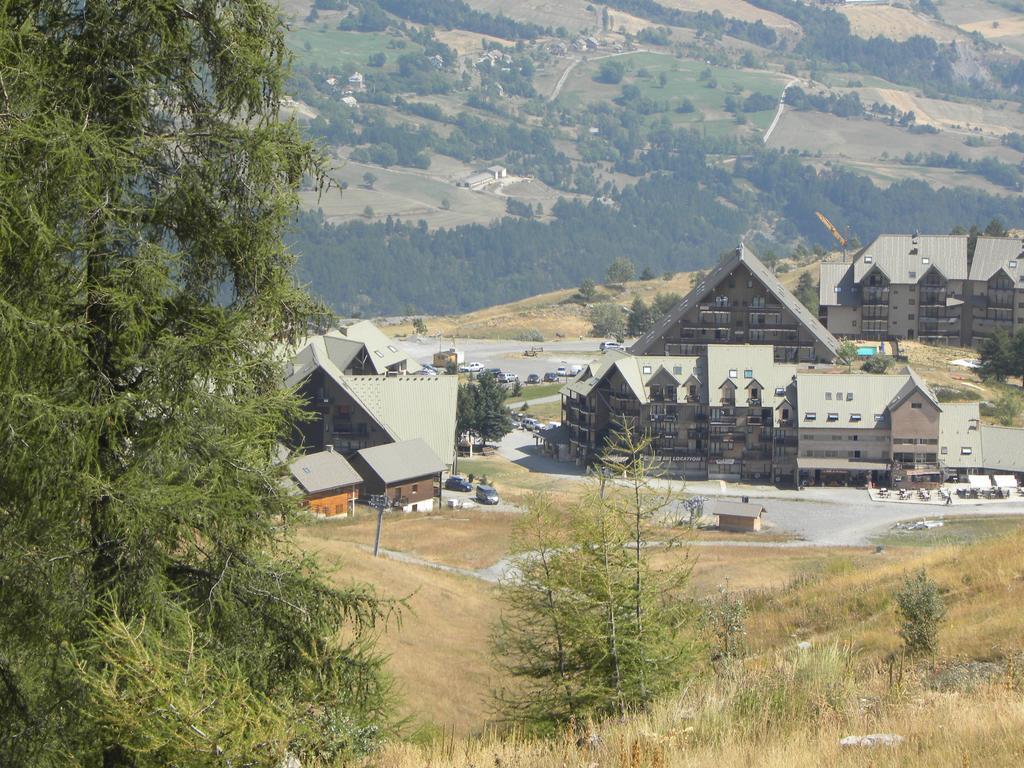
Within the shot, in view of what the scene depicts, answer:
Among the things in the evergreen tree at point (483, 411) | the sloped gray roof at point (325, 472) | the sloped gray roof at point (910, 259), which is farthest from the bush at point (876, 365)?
the sloped gray roof at point (325, 472)

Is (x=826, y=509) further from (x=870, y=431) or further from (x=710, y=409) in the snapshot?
(x=710, y=409)

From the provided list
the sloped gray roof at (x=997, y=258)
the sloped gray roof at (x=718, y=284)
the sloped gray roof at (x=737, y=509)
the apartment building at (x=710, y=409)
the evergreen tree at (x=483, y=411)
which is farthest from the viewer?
the sloped gray roof at (x=997, y=258)

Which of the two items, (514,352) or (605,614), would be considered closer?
(605,614)

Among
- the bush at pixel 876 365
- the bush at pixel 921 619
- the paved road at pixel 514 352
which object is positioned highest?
the paved road at pixel 514 352

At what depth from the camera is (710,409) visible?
307ft

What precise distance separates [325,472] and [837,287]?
68549 mm

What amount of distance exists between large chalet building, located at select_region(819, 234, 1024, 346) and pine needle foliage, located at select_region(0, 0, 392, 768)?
394ft

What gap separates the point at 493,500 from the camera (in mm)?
80625

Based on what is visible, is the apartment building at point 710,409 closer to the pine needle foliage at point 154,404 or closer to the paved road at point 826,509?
the paved road at point 826,509

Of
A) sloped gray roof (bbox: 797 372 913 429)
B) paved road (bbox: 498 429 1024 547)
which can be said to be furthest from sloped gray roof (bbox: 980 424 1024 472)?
sloped gray roof (bbox: 797 372 913 429)

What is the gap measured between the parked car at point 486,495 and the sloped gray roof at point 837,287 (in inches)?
2225

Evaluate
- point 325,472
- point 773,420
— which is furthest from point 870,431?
point 325,472

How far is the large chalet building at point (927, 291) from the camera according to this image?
414ft

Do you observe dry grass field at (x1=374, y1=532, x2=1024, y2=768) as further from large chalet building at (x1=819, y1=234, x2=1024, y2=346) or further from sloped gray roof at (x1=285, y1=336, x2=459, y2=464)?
large chalet building at (x1=819, y1=234, x2=1024, y2=346)
